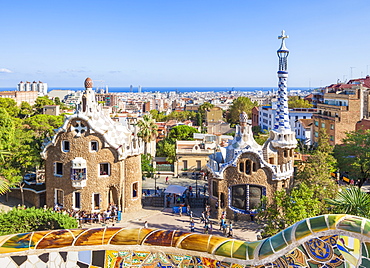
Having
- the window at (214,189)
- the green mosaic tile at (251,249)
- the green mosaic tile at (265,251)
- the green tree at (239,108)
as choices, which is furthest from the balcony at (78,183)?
the green tree at (239,108)

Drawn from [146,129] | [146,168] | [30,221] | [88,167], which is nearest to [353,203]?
[30,221]

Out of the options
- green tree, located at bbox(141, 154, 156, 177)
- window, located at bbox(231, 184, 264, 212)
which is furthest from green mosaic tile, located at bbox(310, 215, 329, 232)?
green tree, located at bbox(141, 154, 156, 177)

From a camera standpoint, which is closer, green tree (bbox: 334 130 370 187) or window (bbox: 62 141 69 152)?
window (bbox: 62 141 69 152)

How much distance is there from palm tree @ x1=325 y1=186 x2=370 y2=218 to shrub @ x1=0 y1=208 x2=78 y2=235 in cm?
1522

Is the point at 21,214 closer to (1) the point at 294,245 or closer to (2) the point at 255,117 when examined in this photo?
(1) the point at 294,245

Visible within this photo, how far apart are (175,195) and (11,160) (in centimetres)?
1507

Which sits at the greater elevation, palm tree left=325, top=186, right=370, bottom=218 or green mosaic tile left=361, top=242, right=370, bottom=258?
green mosaic tile left=361, top=242, right=370, bottom=258

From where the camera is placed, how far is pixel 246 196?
28172 mm

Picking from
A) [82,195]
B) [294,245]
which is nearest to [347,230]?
[294,245]

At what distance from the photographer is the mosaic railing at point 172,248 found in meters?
7.64

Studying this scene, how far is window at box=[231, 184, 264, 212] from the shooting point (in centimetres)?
2816

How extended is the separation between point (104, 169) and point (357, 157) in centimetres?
2501

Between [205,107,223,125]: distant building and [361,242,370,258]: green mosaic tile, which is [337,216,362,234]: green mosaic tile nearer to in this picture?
[361,242,370,258]: green mosaic tile

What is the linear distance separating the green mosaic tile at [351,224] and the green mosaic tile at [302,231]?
2.11 ft
